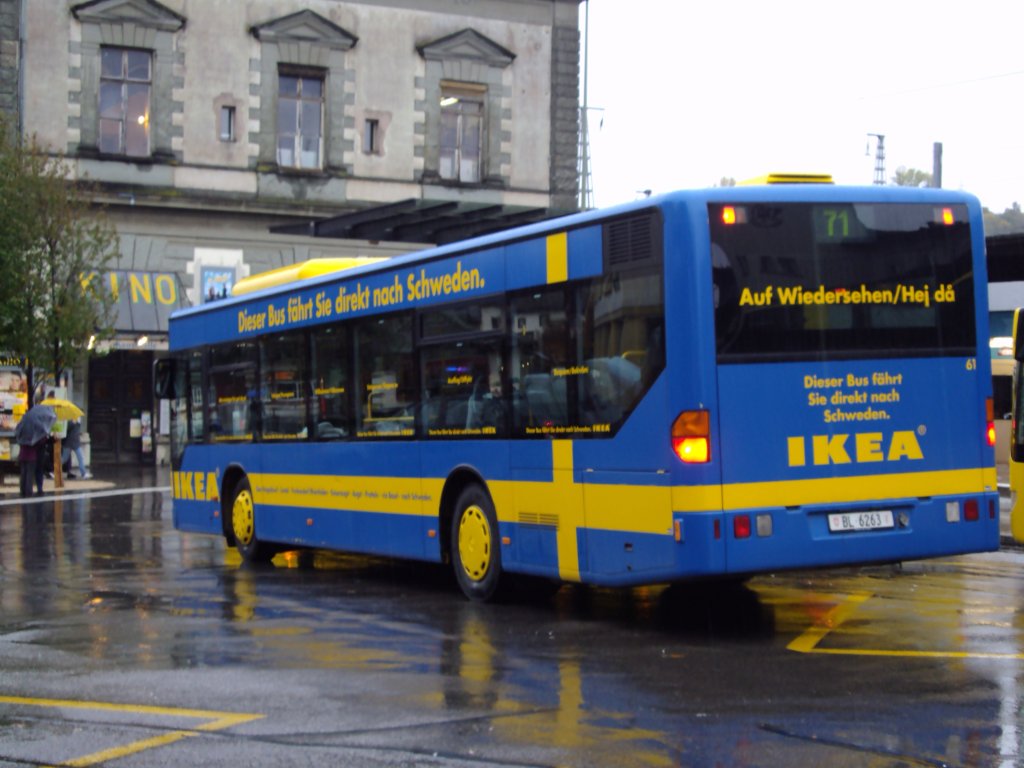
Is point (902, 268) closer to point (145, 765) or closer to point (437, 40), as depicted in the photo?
point (145, 765)

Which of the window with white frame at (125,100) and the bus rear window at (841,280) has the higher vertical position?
the window with white frame at (125,100)

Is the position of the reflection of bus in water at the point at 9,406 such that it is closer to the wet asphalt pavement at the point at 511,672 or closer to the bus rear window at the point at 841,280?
the wet asphalt pavement at the point at 511,672

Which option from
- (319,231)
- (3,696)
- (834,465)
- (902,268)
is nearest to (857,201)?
(902,268)

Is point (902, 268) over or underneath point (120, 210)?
underneath

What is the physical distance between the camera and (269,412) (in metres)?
16.7

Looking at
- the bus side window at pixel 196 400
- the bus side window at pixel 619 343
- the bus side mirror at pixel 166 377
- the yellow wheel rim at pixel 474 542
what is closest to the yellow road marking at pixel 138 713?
the bus side window at pixel 619 343

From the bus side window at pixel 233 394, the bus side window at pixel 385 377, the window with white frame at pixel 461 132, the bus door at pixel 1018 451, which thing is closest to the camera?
the bus door at pixel 1018 451

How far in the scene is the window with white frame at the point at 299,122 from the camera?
131 feet

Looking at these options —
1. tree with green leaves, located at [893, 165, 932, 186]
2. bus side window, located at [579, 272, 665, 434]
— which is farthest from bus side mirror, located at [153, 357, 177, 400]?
tree with green leaves, located at [893, 165, 932, 186]

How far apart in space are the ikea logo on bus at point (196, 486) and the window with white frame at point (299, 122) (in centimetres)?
2175

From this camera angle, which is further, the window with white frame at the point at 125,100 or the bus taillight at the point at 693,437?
the window with white frame at the point at 125,100

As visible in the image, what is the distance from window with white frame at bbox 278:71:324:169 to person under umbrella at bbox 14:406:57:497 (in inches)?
479

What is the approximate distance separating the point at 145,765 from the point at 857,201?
6180 mm

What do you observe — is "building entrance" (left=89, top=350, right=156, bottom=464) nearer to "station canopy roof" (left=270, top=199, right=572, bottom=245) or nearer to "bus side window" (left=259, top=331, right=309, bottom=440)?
"station canopy roof" (left=270, top=199, right=572, bottom=245)
